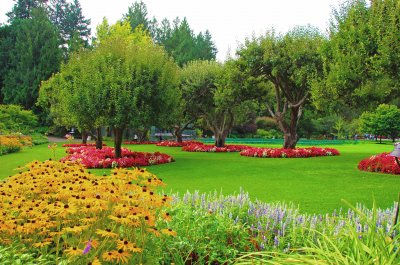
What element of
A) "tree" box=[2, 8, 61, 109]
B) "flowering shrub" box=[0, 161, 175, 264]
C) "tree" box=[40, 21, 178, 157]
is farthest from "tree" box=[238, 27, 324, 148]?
"tree" box=[2, 8, 61, 109]

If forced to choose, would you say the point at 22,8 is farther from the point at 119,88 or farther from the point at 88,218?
the point at 88,218

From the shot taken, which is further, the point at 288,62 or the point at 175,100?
the point at 288,62

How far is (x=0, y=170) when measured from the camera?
46.0ft

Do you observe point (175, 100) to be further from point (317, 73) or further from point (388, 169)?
point (388, 169)

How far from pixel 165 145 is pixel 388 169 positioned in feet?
61.9

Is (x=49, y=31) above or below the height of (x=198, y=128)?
above

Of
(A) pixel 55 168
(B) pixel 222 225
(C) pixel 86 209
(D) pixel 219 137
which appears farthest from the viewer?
(D) pixel 219 137

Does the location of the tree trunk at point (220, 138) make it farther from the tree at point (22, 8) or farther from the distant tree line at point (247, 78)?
the tree at point (22, 8)

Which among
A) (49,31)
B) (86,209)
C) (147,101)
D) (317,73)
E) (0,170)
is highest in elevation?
(49,31)

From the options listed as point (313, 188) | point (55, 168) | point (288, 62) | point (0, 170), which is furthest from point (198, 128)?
point (55, 168)

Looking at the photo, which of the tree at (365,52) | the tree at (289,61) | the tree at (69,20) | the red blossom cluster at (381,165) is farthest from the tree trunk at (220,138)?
the tree at (69,20)

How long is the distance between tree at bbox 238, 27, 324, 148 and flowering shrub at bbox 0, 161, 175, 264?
50.4ft

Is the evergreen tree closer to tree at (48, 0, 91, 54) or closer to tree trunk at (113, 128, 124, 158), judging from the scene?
tree at (48, 0, 91, 54)

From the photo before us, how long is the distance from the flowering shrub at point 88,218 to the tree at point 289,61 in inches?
605
